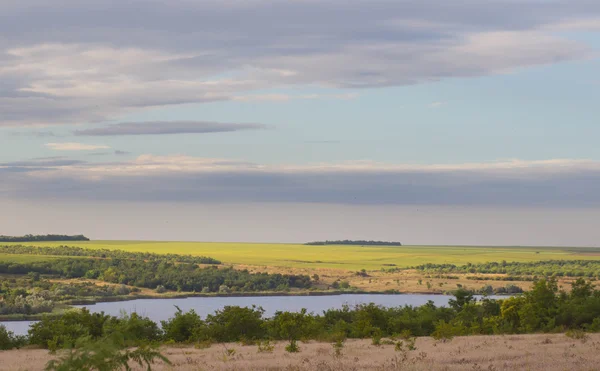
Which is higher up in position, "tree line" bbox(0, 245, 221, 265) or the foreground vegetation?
"tree line" bbox(0, 245, 221, 265)

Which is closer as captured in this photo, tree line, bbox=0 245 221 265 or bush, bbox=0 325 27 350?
bush, bbox=0 325 27 350

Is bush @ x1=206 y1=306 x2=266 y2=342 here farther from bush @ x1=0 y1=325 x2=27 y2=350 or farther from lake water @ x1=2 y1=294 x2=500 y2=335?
lake water @ x1=2 y1=294 x2=500 y2=335

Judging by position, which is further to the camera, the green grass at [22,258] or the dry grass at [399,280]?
the green grass at [22,258]

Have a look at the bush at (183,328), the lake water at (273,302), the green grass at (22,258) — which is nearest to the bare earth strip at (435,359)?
the bush at (183,328)

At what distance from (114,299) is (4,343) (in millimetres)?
73288

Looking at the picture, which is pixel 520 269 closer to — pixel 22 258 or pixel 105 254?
pixel 105 254

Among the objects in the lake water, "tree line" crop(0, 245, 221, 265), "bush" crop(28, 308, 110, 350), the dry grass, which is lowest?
the lake water

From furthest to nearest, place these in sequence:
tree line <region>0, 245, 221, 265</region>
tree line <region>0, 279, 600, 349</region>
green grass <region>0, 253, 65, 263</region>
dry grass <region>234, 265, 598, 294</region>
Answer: tree line <region>0, 245, 221, 265</region> < green grass <region>0, 253, 65, 263</region> < dry grass <region>234, 265, 598, 294</region> < tree line <region>0, 279, 600, 349</region>

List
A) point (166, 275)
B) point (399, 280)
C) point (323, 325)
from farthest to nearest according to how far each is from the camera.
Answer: point (399, 280) < point (166, 275) < point (323, 325)

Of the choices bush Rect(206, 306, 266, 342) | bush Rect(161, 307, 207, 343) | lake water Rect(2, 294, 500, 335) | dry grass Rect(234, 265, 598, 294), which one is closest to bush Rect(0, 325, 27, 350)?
bush Rect(161, 307, 207, 343)

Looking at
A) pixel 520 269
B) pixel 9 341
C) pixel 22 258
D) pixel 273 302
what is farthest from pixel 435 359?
pixel 520 269

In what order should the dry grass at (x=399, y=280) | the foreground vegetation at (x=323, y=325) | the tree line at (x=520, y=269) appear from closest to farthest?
the foreground vegetation at (x=323, y=325) < the dry grass at (x=399, y=280) < the tree line at (x=520, y=269)

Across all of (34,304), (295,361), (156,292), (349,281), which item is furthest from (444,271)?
(295,361)

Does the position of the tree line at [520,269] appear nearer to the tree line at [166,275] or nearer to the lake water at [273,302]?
the tree line at [166,275]
